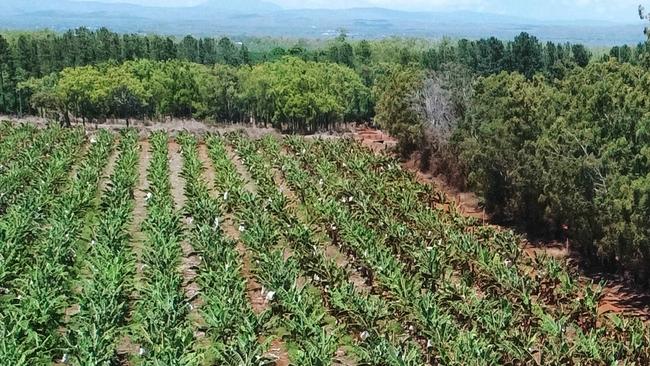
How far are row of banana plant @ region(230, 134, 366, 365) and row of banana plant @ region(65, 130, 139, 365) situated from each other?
3.13 metres

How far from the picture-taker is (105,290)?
1549 centimetres

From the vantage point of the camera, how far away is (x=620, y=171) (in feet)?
62.4

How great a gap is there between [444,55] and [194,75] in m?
28.9

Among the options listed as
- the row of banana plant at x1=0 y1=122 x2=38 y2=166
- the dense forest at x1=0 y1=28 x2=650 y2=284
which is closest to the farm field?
the dense forest at x1=0 y1=28 x2=650 y2=284

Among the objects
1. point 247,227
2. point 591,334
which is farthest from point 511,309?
point 247,227

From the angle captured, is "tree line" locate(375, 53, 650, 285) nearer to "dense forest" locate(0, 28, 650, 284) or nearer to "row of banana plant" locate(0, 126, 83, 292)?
"dense forest" locate(0, 28, 650, 284)

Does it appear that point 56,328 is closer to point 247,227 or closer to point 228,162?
point 247,227

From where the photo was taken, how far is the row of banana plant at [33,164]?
79.9 feet

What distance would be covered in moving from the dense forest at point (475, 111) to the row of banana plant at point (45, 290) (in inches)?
503

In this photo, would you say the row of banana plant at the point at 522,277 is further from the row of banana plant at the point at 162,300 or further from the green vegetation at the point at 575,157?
the row of banana plant at the point at 162,300

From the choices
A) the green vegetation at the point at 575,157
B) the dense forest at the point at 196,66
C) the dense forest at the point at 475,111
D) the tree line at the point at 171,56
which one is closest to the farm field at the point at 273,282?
the green vegetation at the point at 575,157

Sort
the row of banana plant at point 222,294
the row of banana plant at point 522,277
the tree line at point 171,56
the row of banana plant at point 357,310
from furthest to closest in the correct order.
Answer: the tree line at point 171,56
the row of banana plant at point 522,277
the row of banana plant at point 222,294
the row of banana plant at point 357,310

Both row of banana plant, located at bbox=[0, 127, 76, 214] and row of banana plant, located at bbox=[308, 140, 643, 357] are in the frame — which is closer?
row of banana plant, located at bbox=[308, 140, 643, 357]

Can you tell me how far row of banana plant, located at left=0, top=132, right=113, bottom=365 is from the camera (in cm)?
1327
